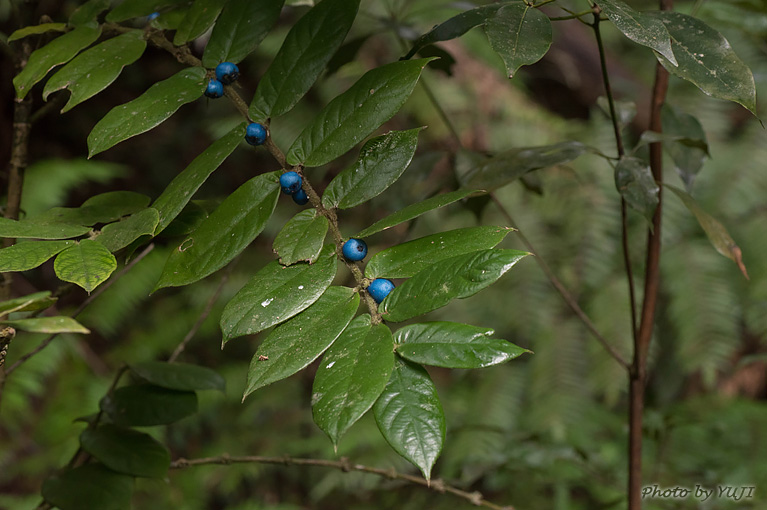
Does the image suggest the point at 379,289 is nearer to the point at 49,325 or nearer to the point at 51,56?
the point at 49,325

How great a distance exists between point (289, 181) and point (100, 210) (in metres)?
0.19

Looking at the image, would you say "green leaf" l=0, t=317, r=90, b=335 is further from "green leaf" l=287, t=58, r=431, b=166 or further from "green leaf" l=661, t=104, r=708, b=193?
"green leaf" l=661, t=104, r=708, b=193

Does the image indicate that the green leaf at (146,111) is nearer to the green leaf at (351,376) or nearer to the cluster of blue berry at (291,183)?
the cluster of blue berry at (291,183)

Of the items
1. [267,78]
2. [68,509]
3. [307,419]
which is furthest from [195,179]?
[307,419]

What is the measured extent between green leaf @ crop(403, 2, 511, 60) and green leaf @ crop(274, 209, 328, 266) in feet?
0.60

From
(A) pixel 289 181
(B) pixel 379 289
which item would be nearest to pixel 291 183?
(A) pixel 289 181

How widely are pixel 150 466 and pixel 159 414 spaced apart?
58 millimetres

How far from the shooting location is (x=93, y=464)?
649 mm

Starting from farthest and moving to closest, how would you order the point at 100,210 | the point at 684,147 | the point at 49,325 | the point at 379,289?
the point at 684,147, the point at 100,210, the point at 379,289, the point at 49,325

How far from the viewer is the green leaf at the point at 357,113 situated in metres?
0.47

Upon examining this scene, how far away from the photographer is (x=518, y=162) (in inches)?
28.3

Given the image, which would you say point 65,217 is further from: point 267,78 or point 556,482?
point 556,482

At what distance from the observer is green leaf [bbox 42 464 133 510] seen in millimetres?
590

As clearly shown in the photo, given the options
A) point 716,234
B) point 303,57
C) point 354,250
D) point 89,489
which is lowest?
point 89,489
